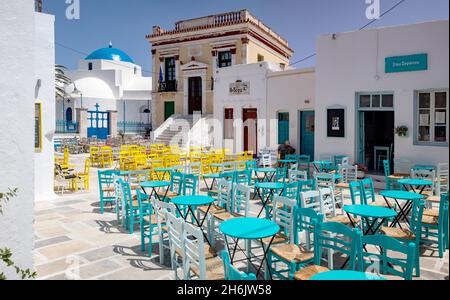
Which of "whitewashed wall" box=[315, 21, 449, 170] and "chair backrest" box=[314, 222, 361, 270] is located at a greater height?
"whitewashed wall" box=[315, 21, 449, 170]

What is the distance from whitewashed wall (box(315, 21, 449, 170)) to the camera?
9984 mm

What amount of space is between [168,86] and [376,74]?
53.2 ft

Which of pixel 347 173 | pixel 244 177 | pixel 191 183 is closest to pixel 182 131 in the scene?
pixel 244 177

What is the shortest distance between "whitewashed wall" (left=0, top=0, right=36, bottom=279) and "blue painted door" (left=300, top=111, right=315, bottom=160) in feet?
38.3

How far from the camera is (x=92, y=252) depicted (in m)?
5.21

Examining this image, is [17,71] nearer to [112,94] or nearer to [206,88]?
[206,88]

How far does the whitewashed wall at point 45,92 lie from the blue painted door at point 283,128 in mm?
9267

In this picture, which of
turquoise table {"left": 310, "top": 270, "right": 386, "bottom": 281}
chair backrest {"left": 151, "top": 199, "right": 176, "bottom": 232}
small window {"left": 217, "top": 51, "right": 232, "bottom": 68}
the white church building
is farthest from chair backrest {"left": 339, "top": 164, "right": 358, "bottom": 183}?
the white church building

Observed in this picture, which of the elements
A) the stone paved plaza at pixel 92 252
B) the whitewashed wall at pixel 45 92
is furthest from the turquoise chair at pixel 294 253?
the whitewashed wall at pixel 45 92

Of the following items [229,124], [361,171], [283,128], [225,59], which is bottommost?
[361,171]

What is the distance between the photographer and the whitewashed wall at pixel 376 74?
998 cm

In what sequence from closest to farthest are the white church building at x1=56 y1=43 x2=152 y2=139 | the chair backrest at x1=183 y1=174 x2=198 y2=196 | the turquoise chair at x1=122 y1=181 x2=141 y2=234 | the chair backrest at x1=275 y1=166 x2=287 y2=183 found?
the turquoise chair at x1=122 y1=181 x2=141 y2=234 < the chair backrest at x1=183 y1=174 x2=198 y2=196 < the chair backrest at x1=275 y1=166 x2=287 y2=183 < the white church building at x1=56 y1=43 x2=152 y2=139

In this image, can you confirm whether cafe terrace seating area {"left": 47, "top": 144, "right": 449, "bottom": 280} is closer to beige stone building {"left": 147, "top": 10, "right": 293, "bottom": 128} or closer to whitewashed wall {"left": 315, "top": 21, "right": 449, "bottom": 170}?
whitewashed wall {"left": 315, "top": 21, "right": 449, "bottom": 170}

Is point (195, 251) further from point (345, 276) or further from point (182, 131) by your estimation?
point (182, 131)
